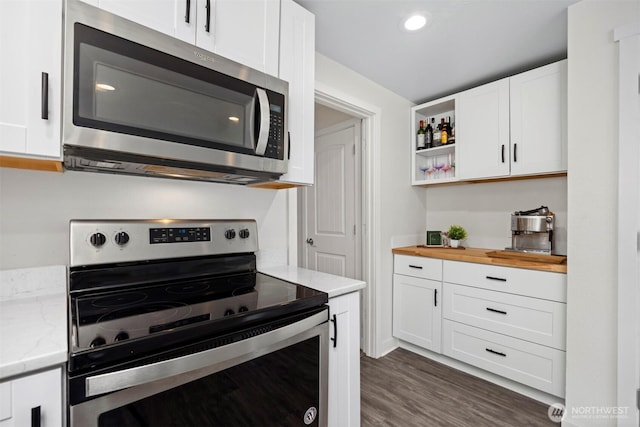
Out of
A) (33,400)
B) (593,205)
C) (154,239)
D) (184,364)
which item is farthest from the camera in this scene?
(593,205)

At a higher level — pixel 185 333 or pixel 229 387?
pixel 185 333

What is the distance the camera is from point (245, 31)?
129cm

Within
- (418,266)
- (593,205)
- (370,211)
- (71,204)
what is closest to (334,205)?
(370,211)

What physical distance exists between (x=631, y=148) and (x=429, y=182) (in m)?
1.45

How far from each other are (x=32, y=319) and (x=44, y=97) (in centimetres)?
64

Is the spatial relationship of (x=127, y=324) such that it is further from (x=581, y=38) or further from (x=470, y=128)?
(x=470, y=128)

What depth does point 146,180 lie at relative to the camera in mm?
1320

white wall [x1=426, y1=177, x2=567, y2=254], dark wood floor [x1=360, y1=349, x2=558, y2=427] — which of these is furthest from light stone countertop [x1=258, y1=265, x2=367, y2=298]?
white wall [x1=426, y1=177, x2=567, y2=254]

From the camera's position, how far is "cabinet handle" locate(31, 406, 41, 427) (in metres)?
0.65

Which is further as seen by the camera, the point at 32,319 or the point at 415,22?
the point at 415,22

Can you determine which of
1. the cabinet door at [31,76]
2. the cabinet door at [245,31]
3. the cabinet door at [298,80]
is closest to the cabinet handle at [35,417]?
the cabinet door at [31,76]

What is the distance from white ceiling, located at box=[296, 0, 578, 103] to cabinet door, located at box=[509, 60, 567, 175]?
0.58ft

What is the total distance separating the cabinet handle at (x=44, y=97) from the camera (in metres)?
0.85

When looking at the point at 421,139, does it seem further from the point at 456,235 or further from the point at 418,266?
the point at 418,266
